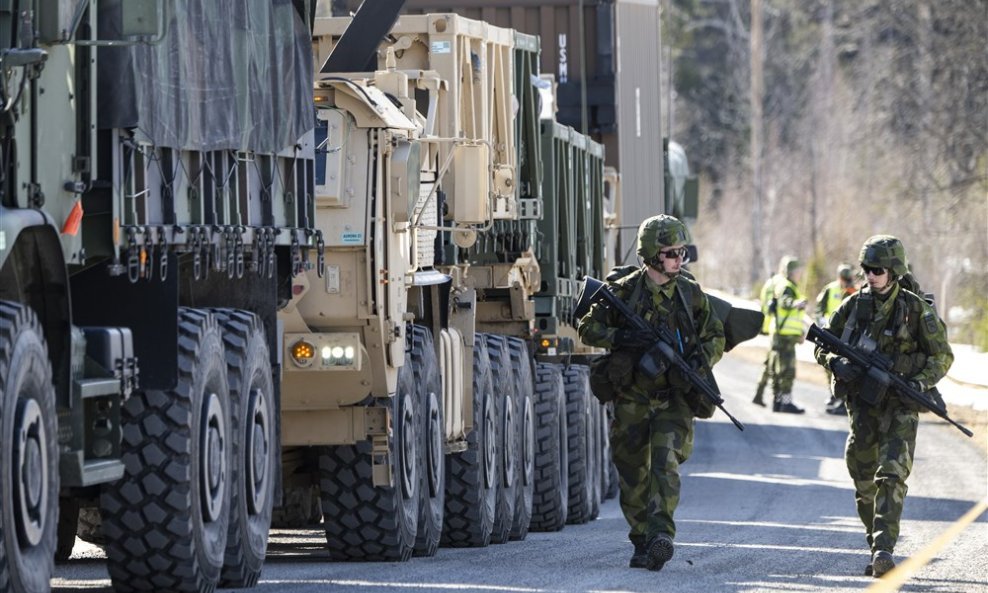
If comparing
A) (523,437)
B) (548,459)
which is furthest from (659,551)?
(548,459)

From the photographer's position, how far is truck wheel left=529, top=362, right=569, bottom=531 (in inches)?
692

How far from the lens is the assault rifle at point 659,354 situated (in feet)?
40.7

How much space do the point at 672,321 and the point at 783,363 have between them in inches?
Result: 647

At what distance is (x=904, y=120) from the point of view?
52719 millimetres

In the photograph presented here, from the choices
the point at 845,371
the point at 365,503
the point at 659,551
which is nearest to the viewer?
the point at 659,551

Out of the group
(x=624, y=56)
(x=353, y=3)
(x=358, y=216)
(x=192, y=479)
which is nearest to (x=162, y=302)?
(x=192, y=479)

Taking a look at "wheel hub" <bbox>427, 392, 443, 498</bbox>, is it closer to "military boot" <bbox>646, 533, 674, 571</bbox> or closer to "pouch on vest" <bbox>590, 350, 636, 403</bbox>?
"pouch on vest" <bbox>590, 350, 636, 403</bbox>

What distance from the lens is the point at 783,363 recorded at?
94.7 feet

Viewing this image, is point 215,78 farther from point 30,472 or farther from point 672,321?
point 672,321

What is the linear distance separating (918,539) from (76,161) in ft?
26.6

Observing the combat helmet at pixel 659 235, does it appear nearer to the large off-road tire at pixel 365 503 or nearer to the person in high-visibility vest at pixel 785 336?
the large off-road tire at pixel 365 503

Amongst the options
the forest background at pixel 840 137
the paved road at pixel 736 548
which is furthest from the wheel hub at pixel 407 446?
the forest background at pixel 840 137

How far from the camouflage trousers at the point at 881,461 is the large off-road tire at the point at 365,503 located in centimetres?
247

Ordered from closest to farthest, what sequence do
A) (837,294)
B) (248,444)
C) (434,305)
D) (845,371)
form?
(248,444) → (845,371) → (434,305) → (837,294)
